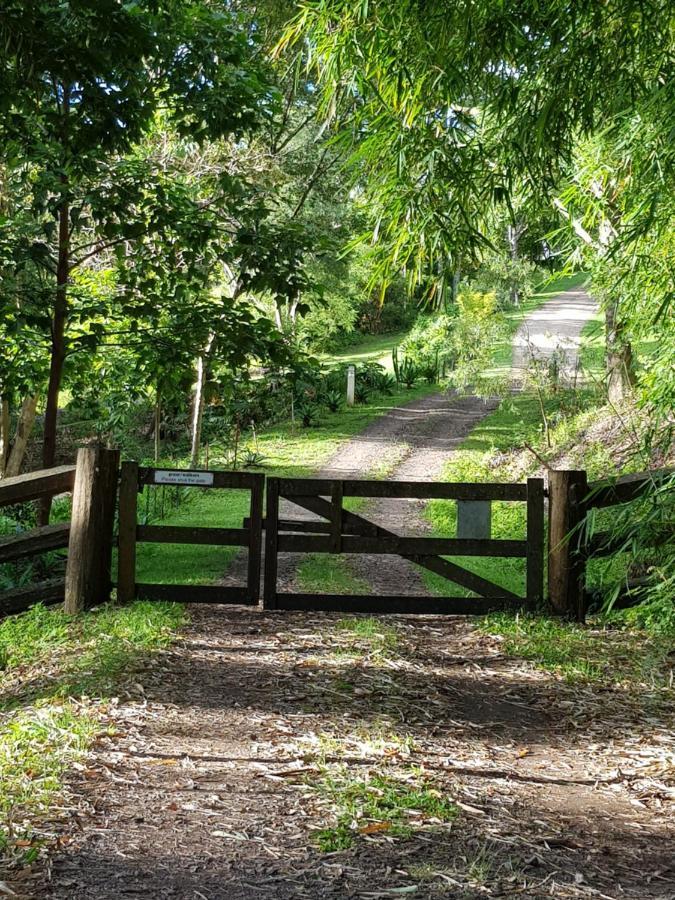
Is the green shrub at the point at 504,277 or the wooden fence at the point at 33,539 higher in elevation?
the green shrub at the point at 504,277

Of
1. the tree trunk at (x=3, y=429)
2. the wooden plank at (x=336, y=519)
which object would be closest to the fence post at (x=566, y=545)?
the wooden plank at (x=336, y=519)

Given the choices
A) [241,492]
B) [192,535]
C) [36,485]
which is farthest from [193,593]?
[241,492]

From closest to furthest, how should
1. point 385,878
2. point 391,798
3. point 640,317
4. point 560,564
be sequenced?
point 385,878 < point 391,798 < point 640,317 < point 560,564

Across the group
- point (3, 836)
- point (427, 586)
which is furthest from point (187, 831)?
point (427, 586)

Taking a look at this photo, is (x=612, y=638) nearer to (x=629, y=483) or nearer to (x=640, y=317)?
(x=629, y=483)

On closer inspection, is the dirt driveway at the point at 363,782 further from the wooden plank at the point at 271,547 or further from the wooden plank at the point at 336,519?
the wooden plank at the point at 336,519

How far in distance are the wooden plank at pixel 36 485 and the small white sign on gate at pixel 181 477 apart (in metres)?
0.64

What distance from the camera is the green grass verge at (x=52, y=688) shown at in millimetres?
3449

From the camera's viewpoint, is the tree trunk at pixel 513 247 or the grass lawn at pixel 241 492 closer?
the grass lawn at pixel 241 492

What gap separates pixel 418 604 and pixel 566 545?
1127mm

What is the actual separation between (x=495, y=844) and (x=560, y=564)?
3.52m

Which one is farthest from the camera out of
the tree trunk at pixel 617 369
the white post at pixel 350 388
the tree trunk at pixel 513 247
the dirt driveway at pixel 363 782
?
the white post at pixel 350 388

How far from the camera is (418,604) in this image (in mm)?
6684

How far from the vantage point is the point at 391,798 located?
141 inches
